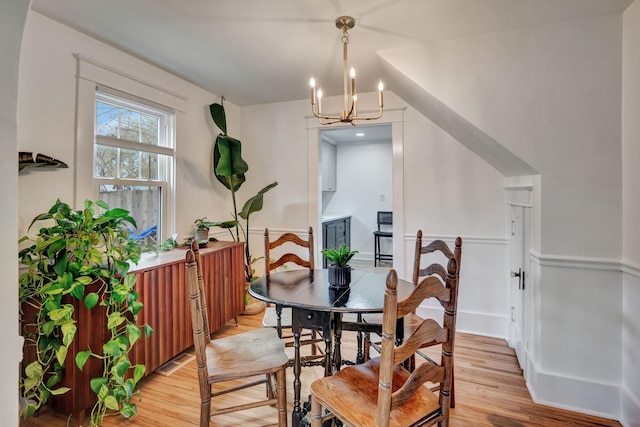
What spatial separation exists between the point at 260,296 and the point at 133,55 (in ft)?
7.60

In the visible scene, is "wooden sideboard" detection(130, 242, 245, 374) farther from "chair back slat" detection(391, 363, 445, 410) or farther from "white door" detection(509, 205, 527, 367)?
"white door" detection(509, 205, 527, 367)

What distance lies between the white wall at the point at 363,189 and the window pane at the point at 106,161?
13.8 ft

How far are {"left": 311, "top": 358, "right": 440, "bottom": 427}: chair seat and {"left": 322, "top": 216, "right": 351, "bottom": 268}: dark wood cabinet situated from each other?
268 centimetres

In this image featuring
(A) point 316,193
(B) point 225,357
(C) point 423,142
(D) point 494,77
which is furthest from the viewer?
(A) point 316,193

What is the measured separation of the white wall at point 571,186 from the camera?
1910 millimetres

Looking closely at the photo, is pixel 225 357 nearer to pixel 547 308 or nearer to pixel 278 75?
pixel 547 308

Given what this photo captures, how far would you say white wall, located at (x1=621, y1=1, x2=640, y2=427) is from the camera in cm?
175

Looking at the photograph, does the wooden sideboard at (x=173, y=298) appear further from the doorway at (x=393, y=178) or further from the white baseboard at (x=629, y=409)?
the white baseboard at (x=629, y=409)

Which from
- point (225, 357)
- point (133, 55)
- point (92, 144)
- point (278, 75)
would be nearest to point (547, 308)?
point (225, 357)

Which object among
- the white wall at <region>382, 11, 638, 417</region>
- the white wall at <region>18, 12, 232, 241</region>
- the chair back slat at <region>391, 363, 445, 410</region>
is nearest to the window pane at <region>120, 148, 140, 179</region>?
the white wall at <region>18, 12, 232, 241</region>

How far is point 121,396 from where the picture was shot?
5.98ft

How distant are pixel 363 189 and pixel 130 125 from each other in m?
4.47

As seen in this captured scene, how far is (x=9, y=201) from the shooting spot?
2.62 ft

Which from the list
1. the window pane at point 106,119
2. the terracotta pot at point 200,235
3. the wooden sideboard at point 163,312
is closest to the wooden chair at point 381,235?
the wooden sideboard at point 163,312
